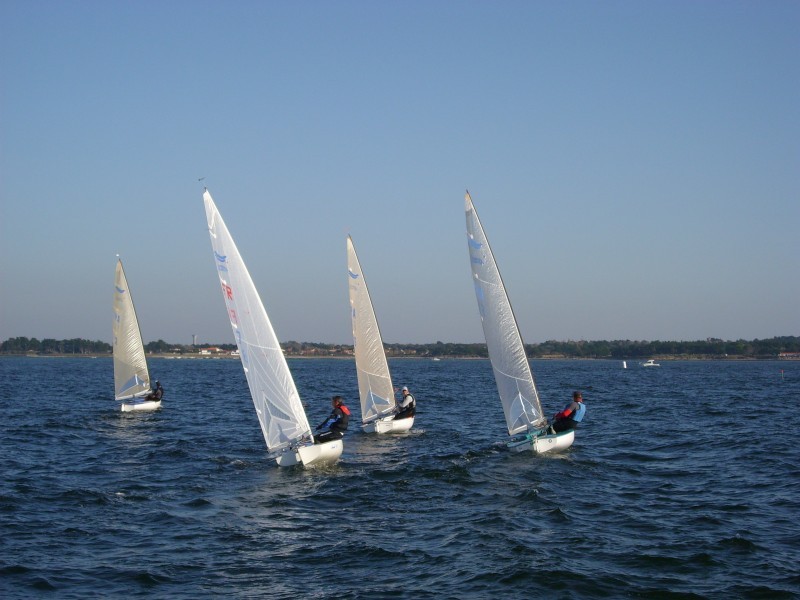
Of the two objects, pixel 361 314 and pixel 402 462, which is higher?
pixel 361 314

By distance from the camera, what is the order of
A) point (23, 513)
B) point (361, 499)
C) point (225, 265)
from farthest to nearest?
point (225, 265)
point (361, 499)
point (23, 513)

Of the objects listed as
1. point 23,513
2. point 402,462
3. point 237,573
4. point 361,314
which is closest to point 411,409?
point 361,314

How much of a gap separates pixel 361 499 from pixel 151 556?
19.1 ft

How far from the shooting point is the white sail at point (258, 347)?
21469 mm

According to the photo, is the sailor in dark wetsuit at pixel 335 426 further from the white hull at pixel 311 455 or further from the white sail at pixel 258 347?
the white sail at pixel 258 347

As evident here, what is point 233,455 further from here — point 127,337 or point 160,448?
point 127,337

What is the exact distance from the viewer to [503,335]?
25266 millimetres

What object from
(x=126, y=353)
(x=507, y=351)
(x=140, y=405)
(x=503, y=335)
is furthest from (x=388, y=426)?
(x=126, y=353)

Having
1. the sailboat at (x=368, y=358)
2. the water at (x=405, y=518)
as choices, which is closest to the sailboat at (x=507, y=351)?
the water at (x=405, y=518)

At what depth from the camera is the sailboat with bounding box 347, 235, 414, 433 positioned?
108ft

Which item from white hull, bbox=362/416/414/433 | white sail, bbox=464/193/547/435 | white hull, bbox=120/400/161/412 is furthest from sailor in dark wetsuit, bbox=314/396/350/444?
white hull, bbox=120/400/161/412

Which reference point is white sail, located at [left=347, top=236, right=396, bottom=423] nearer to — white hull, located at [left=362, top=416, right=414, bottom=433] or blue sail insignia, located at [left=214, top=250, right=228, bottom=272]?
white hull, located at [left=362, top=416, right=414, bottom=433]

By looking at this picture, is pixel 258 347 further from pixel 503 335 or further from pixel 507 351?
pixel 507 351

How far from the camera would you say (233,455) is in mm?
25359
